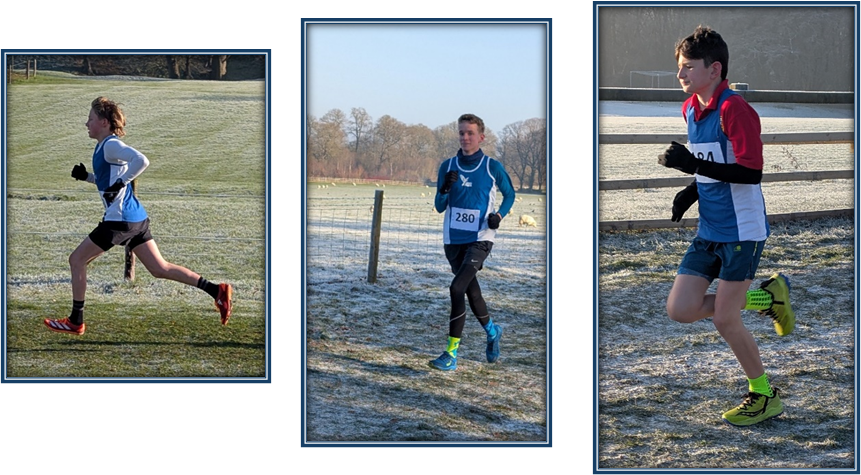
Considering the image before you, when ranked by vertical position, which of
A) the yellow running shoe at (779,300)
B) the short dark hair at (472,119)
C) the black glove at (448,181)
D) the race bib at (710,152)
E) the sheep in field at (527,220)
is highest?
the short dark hair at (472,119)

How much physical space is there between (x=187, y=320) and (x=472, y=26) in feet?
7.76

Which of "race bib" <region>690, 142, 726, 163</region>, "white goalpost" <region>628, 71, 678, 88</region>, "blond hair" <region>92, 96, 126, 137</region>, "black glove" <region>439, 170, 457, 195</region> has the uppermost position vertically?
"white goalpost" <region>628, 71, 678, 88</region>

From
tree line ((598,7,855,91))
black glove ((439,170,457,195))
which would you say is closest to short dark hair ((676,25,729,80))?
tree line ((598,7,855,91))

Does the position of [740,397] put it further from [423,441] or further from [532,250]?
[423,441]

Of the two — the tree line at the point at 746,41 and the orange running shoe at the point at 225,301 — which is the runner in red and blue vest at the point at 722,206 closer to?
the tree line at the point at 746,41

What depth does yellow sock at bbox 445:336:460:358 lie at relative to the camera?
5414 mm

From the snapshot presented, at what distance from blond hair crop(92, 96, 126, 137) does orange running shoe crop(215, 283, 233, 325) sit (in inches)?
43.6

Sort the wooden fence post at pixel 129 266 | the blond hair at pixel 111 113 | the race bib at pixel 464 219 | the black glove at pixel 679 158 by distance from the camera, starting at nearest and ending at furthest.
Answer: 1. the black glove at pixel 679 158
2. the race bib at pixel 464 219
3. the blond hair at pixel 111 113
4. the wooden fence post at pixel 129 266

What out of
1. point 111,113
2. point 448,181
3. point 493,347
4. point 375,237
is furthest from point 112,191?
point 493,347

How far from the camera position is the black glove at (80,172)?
19.5 ft

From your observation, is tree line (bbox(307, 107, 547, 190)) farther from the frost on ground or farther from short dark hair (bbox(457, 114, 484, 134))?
the frost on ground

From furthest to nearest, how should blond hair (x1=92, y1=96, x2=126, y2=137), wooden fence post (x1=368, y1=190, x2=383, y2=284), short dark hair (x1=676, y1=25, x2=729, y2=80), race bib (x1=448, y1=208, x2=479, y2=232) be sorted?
blond hair (x1=92, y1=96, x2=126, y2=137) < wooden fence post (x1=368, y1=190, x2=383, y2=284) < race bib (x1=448, y1=208, x2=479, y2=232) < short dark hair (x1=676, y1=25, x2=729, y2=80)

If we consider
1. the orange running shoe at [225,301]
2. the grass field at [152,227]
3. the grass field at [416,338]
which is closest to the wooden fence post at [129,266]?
the grass field at [152,227]

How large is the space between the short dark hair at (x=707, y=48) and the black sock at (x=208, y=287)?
115 inches
